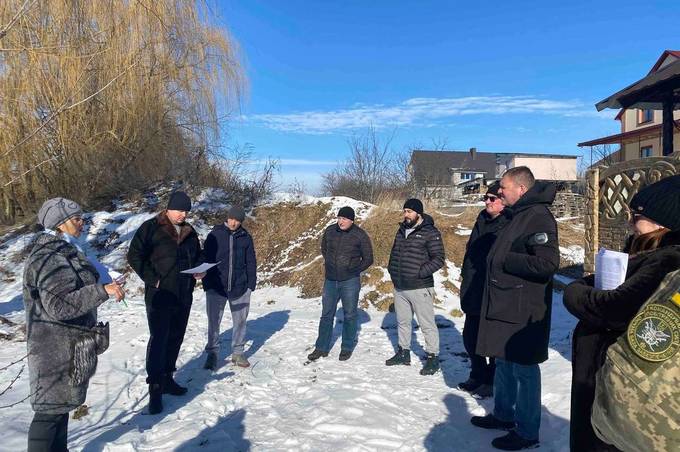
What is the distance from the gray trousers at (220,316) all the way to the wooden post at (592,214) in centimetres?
417

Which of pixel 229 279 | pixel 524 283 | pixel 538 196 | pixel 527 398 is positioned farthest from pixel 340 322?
pixel 538 196

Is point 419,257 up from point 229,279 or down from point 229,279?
up

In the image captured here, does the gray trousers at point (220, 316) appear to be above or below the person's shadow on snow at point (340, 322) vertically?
above

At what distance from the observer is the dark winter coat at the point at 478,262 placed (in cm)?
457

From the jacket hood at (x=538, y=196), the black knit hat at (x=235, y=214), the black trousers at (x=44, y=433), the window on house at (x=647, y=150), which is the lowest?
the black trousers at (x=44, y=433)

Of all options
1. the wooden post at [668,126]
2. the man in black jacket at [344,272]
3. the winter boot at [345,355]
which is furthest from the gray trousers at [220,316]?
the wooden post at [668,126]

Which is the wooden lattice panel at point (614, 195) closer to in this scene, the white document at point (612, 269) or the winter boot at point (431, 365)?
the winter boot at point (431, 365)

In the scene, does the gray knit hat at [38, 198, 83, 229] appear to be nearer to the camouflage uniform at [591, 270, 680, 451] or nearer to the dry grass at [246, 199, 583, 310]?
the camouflage uniform at [591, 270, 680, 451]

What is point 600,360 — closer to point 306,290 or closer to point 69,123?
point 306,290

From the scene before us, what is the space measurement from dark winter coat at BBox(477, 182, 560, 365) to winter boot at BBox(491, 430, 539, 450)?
59cm

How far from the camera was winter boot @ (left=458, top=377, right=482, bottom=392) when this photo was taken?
4695 mm

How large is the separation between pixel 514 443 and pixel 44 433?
3.14 m

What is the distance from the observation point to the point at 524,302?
11.1 ft

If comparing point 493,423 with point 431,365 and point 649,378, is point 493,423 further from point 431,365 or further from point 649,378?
point 649,378
